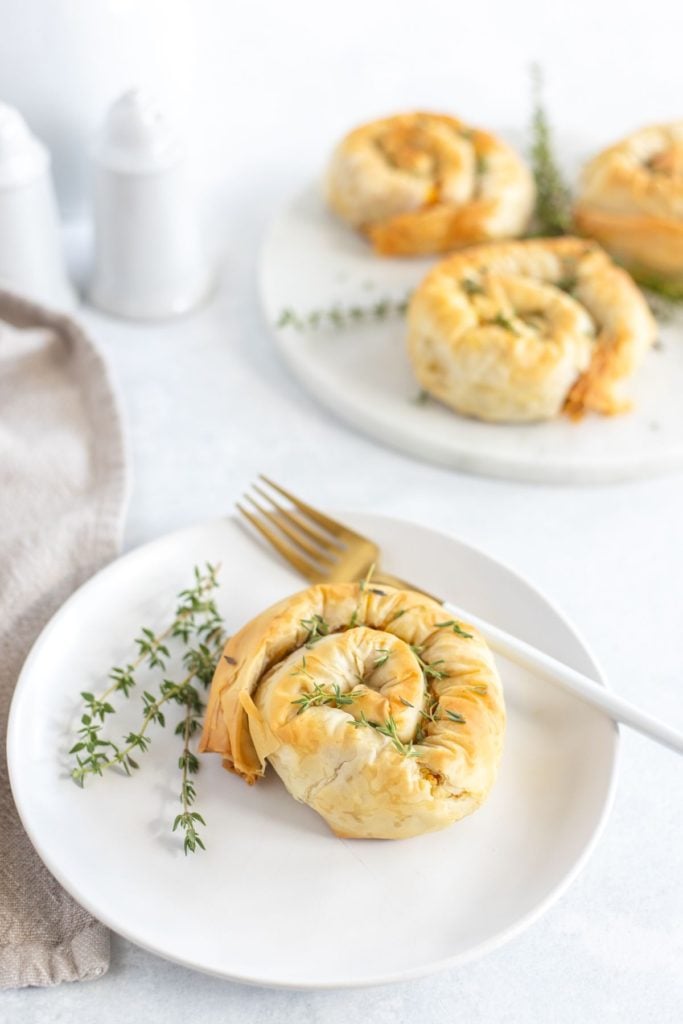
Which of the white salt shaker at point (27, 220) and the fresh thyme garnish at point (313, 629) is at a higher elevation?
the white salt shaker at point (27, 220)

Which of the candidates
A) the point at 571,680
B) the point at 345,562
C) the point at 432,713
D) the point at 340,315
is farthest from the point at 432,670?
the point at 340,315

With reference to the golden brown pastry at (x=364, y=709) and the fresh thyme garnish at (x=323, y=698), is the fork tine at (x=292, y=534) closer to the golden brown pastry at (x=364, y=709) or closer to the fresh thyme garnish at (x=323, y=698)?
the golden brown pastry at (x=364, y=709)

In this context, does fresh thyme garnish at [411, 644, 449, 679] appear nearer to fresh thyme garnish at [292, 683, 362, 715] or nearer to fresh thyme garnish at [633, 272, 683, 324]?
fresh thyme garnish at [292, 683, 362, 715]

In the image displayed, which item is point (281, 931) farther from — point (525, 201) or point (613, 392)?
point (525, 201)

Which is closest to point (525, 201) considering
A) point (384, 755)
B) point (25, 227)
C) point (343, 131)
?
point (343, 131)

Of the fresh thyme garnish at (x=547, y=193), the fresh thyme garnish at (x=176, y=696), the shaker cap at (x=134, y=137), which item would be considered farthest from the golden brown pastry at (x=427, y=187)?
the fresh thyme garnish at (x=176, y=696)

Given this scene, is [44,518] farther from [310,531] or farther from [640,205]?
[640,205]
